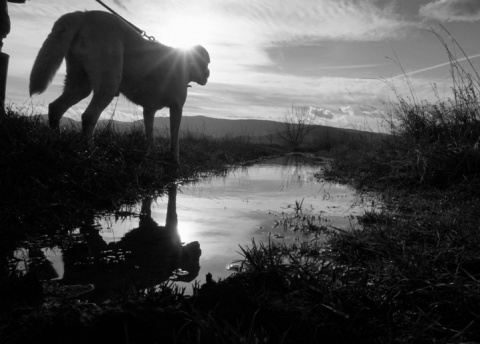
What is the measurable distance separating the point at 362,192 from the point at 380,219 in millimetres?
1871

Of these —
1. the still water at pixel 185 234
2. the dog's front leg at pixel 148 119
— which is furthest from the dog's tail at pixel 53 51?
the dog's front leg at pixel 148 119

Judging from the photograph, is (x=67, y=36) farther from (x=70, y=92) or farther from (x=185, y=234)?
(x=185, y=234)

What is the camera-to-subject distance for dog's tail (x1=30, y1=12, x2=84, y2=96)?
3.84 meters

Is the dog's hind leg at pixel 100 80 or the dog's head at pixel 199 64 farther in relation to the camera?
the dog's head at pixel 199 64

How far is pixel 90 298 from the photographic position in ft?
4.54

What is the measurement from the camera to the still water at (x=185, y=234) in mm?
1689

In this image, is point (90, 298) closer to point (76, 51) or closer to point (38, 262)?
point (38, 262)

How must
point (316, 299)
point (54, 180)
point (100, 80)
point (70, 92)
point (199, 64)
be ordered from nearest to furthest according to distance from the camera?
point (316, 299)
point (54, 180)
point (100, 80)
point (70, 92)
point (199, 64)

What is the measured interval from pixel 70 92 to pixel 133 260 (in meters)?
3.55

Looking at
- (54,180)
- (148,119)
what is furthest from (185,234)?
(148,119)

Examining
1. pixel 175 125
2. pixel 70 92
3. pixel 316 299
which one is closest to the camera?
pixel 316 299

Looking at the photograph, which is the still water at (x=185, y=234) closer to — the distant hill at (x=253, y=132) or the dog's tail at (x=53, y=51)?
the dog's tail at (x=53, y=51)

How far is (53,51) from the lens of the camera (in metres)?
3.96

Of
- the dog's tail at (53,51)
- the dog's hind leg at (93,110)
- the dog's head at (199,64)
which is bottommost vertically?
the dog's hind leg at (93,110)
